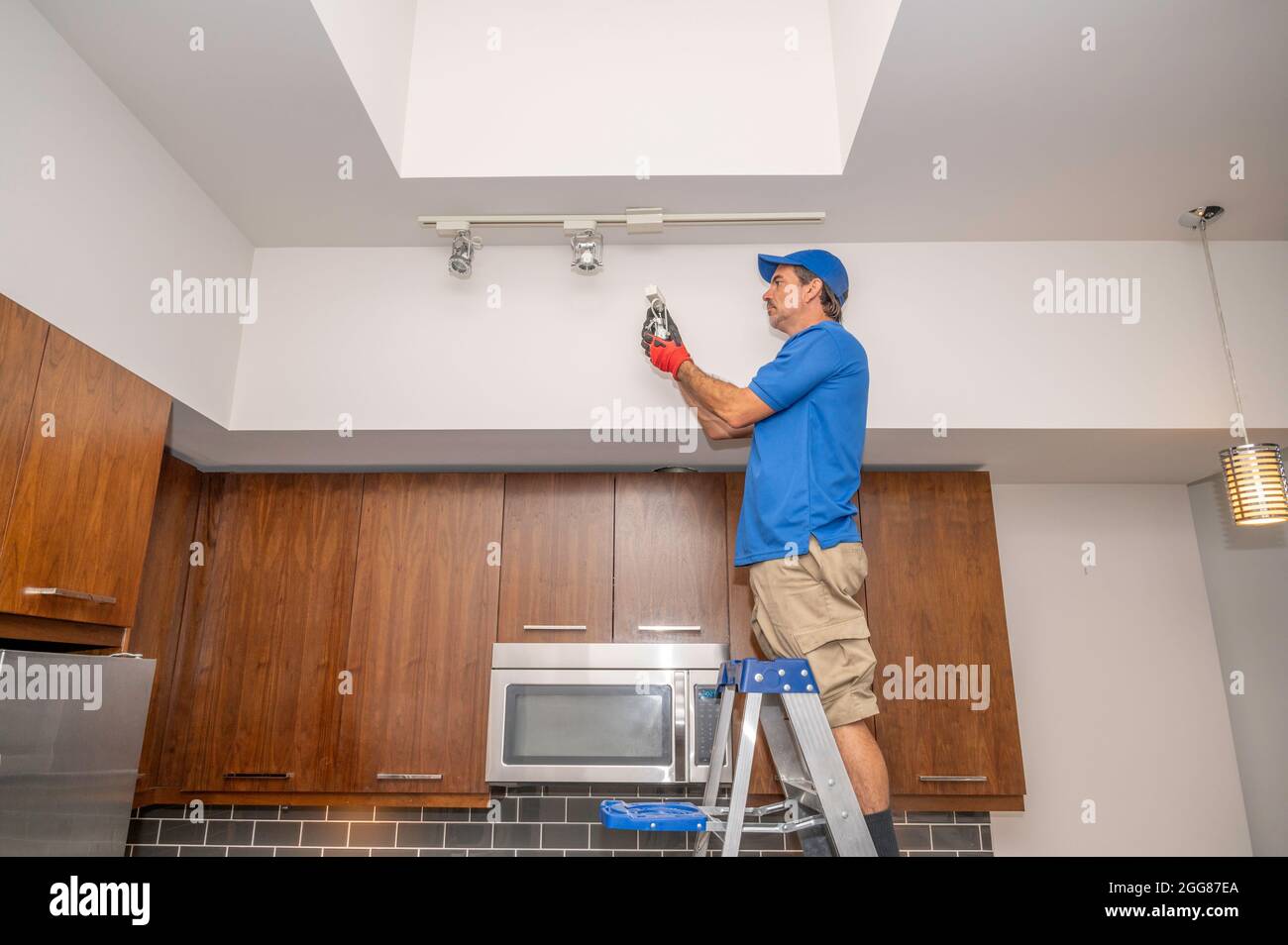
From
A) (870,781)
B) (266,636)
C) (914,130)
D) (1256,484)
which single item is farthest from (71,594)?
(1256,484)

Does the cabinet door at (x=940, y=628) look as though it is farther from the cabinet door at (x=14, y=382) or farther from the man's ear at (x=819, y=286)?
the cabinet door at (x=14, y=382)

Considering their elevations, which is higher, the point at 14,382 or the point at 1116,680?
the point at 14,382

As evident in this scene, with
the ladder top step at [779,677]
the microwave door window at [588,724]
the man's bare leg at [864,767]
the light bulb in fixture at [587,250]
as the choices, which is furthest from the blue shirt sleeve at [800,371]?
the microwave door window at [588,724]

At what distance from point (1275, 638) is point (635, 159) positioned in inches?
97.4

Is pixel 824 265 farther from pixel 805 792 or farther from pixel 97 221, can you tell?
pixel 97 221

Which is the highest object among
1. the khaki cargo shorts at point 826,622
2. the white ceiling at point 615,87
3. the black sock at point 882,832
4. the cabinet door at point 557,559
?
the white ceiling at point 615,87

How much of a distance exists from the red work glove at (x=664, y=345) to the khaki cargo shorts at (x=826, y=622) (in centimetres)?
61

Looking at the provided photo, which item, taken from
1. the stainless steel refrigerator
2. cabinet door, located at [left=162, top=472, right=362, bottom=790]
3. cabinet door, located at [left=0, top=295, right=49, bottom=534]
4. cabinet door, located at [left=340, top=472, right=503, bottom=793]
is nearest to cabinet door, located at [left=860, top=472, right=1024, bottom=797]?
cabinet door, located at [left=340, top=472, right=503, bottom=793]

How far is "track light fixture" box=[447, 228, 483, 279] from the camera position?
2.27 metres

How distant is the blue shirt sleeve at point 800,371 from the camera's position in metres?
1.69

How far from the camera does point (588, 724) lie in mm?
2391

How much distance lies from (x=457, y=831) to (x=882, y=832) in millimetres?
1756

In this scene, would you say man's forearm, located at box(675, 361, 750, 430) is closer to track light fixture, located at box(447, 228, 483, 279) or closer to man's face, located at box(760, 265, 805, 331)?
man's face, located at box(760, 265, 805, 331)

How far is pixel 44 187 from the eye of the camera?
161 cm
